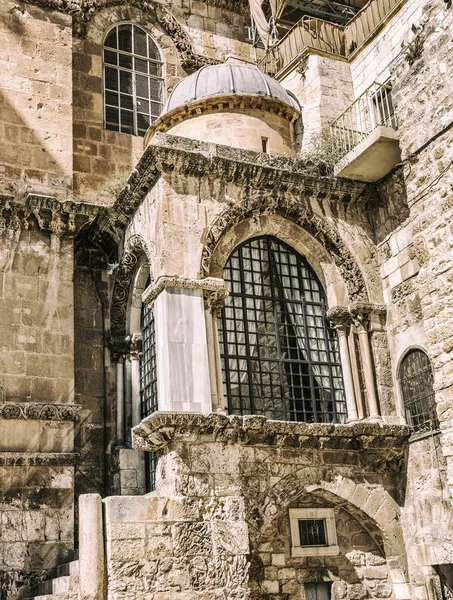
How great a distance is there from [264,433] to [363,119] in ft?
21.8

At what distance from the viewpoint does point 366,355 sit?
13.2 metres

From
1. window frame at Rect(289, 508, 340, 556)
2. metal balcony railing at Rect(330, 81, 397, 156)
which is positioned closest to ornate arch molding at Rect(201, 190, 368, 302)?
metal balcony railing at Rect(330, 81, 397, 156)

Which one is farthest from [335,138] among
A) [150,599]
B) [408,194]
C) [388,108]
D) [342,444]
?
[150,599]

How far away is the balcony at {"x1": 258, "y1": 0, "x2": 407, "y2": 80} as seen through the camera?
51.8 ft

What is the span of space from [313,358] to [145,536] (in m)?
4.34

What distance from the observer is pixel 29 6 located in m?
15.5

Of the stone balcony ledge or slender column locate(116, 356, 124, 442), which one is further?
slender column locate(116, 356, 124, 442)

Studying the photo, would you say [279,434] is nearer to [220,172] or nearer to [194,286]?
[194,286]

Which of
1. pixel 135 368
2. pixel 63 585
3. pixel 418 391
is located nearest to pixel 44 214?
pixel 135 368

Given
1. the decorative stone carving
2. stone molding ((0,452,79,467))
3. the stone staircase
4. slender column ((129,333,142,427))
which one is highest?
the decorative stone carving

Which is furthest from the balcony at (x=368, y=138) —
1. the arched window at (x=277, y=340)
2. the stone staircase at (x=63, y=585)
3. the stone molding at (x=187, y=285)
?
the stone staircase at (x=63, y=585)

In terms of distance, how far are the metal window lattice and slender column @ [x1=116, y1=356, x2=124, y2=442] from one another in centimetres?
351

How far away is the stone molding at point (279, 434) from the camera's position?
11312mm

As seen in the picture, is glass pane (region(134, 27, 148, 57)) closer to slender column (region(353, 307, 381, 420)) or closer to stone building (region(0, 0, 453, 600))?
stone building (region(0, 0, 453, 600))
